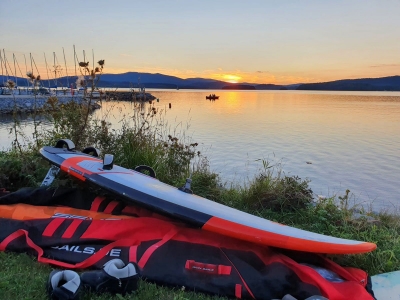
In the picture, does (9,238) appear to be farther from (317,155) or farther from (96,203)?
(317,155)

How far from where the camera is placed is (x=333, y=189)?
730cm

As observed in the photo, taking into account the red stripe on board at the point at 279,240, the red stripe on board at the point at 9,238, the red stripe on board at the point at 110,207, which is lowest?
the red stripe on board at the point at 9,238

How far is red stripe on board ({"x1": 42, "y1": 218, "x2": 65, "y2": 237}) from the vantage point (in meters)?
2.70

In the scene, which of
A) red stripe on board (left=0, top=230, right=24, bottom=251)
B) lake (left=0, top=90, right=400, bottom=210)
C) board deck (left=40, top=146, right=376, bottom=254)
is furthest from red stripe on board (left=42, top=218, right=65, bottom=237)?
lake (left=0, top=90, right=400, bottom=210)

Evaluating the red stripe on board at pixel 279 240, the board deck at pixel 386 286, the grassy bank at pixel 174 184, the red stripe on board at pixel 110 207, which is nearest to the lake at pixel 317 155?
the grassy bank at pixel 174 184

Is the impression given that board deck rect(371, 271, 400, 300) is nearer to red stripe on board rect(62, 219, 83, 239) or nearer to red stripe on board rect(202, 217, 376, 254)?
red stripe on board rect(202, 217, 376, 254)

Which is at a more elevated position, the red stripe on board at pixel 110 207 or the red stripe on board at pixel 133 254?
the red stripe on board at pixel 110 207

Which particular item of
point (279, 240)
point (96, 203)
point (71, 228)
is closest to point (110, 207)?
point (96, 203)

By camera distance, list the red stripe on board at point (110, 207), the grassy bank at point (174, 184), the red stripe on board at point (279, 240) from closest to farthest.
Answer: the grassy bank at point (174, 184) → the red stripe on board at point (279, 240) → the red stripe on board at point (110, 207)

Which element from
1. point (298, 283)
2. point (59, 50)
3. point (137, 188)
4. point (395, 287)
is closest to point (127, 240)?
point (137, 188)

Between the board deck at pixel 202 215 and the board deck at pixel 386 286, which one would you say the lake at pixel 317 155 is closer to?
the board deck at pixel 202 215

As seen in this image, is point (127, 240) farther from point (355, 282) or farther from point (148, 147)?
point (148, 147)

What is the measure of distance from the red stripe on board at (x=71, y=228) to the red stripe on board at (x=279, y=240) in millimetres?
1111

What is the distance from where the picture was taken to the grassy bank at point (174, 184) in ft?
7.41
